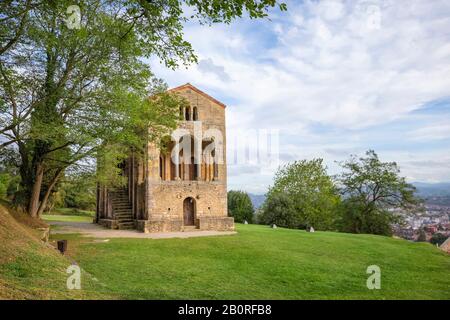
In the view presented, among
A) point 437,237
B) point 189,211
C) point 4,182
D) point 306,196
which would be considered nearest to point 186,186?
point 189,211

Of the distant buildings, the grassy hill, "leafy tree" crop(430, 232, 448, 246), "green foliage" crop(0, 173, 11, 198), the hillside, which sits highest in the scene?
"green foliage" crop(0, 173, 11, 198)

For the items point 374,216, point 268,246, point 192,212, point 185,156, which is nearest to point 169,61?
point 268,246

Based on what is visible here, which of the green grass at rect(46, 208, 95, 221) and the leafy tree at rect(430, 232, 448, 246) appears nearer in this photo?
the leafy tree at rect(430, 232, 448, 246)

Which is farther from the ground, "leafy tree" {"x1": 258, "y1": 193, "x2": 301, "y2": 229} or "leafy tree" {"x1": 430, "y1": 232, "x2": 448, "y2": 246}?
"leafy tree" {"x1": 258, "y1": 193, "x2": 301, "y2": 229}

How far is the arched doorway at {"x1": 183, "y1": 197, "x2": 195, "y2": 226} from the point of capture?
81.6 ft

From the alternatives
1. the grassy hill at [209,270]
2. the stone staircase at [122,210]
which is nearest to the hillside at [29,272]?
the grassy hill at [209,270]

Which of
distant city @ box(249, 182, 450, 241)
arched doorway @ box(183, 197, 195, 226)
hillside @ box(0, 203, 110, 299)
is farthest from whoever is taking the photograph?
distant city @ box(249, 182, 450, 241)

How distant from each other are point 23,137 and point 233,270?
9.49 meters

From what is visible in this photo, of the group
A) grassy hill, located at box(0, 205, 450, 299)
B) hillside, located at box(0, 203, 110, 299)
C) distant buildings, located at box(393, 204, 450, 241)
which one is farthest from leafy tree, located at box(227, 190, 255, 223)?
hillside, located at box(0, 203, 110, 299)

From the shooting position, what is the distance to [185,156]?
96.4 ft

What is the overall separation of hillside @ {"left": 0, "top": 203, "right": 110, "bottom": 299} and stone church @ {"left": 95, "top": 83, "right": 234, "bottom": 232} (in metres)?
11.7

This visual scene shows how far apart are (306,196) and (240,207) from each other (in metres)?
9.28

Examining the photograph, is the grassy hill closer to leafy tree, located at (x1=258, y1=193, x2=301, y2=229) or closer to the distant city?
leafy tree, located at (x1=258, y1=193, x2=301, y2=229)

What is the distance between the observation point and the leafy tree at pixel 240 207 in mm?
46719
